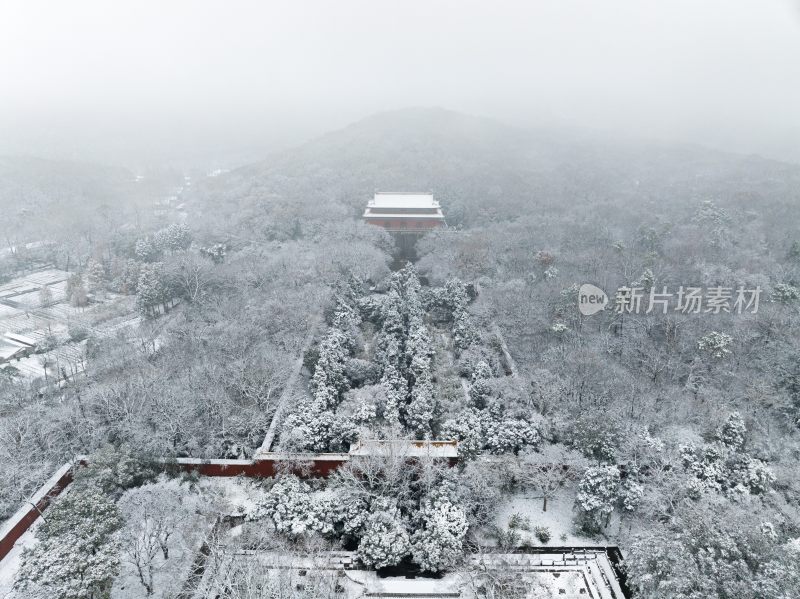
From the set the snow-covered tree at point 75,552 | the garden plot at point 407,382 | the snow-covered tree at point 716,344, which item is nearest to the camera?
the snow-covered tree at point 75,552

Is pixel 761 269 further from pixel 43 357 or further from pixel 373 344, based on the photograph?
pixel 43 357

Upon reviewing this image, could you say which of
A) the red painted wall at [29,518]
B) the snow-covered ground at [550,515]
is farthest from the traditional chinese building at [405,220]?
the red painted wall at [29,518]

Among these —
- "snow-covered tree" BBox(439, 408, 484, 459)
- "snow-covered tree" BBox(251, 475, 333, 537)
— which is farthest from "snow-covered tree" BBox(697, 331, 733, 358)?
"snow-covered tree" BBox(251, 475, 333, 537)

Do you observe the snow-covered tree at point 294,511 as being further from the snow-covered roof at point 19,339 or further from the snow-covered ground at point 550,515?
the snow-covered roof at point 19,339

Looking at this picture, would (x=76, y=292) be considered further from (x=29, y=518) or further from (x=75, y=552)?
(x=75, y=552)

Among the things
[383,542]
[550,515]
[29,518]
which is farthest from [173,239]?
[550,515]


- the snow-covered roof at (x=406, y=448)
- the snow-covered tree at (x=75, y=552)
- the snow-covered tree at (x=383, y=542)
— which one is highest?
the snow-covered tree at (x=75, y=552)

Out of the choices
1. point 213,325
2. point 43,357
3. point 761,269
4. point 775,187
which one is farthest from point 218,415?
point 775,187
